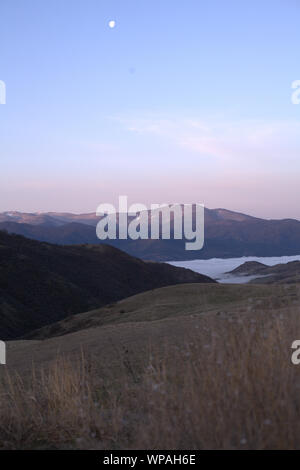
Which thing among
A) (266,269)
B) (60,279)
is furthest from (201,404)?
(266,269)

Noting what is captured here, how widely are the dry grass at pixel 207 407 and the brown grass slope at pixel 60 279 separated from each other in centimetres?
2312

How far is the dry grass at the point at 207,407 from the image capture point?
3.06 m

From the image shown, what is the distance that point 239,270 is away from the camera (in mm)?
76125

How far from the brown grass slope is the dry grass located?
75.9 ft

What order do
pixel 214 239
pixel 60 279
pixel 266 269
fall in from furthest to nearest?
pixel 214 239, pixel 266 269, pixel 60 279

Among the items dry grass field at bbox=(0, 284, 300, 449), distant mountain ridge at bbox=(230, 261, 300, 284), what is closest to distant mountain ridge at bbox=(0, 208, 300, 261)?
distant mountain ridge at bbox=(230, 261, 300, 284)

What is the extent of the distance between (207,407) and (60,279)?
36685mm

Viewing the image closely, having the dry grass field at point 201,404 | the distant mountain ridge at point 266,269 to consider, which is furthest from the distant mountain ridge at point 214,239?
the dry grass field at point 201,404

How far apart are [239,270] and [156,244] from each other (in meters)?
44.6

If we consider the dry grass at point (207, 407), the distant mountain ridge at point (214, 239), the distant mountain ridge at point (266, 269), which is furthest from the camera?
the distant mountain ridge at point (214, 239)

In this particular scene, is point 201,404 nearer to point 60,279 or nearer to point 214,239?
point 60,279

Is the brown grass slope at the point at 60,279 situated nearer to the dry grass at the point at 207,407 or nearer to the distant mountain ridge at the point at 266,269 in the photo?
the distant mountain ridge at the point at 266,269

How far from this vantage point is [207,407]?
129 inches

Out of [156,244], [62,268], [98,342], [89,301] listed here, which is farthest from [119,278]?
[156,244]
